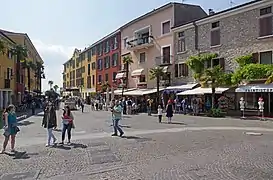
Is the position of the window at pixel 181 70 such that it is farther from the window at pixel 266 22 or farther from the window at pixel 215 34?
the window at pixel 266 22

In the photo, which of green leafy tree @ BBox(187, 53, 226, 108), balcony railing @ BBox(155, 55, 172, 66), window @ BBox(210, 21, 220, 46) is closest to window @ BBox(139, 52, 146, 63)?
balcony railing @ BBox(155, 55, 172, 66)

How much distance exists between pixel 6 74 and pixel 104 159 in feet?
128

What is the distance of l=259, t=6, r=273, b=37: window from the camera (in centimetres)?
2752

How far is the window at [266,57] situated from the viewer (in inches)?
1090

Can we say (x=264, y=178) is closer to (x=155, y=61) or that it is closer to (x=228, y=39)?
(x=228, y=39)

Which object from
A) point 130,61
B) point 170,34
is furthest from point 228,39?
point 130,61

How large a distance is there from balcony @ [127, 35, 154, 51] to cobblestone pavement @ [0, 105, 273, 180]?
1167 inches

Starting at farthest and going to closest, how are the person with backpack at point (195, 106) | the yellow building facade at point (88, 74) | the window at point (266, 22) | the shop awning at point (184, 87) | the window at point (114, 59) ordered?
1. the yellow building facade at point (88, 74)
2. the window at point (114, 59)
3. the shop awning at point (184, 87)
4. the person with backpack at point (195, 106)
5. the window at point (266, 22)

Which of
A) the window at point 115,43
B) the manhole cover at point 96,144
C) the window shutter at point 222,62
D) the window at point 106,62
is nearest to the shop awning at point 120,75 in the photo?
the window at point 115,43

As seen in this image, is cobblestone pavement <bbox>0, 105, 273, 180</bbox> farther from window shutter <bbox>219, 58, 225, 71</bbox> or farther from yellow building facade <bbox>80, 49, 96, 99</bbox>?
yellow building facade <bbox>80, 49, 96, 99</bbox>

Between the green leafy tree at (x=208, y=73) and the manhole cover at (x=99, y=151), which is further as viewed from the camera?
the green leafy tree at (x=208, y=73)

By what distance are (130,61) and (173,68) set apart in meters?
11.8

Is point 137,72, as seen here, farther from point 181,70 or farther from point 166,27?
point 181,70

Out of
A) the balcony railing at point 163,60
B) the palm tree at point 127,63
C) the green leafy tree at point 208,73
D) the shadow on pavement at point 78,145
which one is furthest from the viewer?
the palm tree at point 127,63
